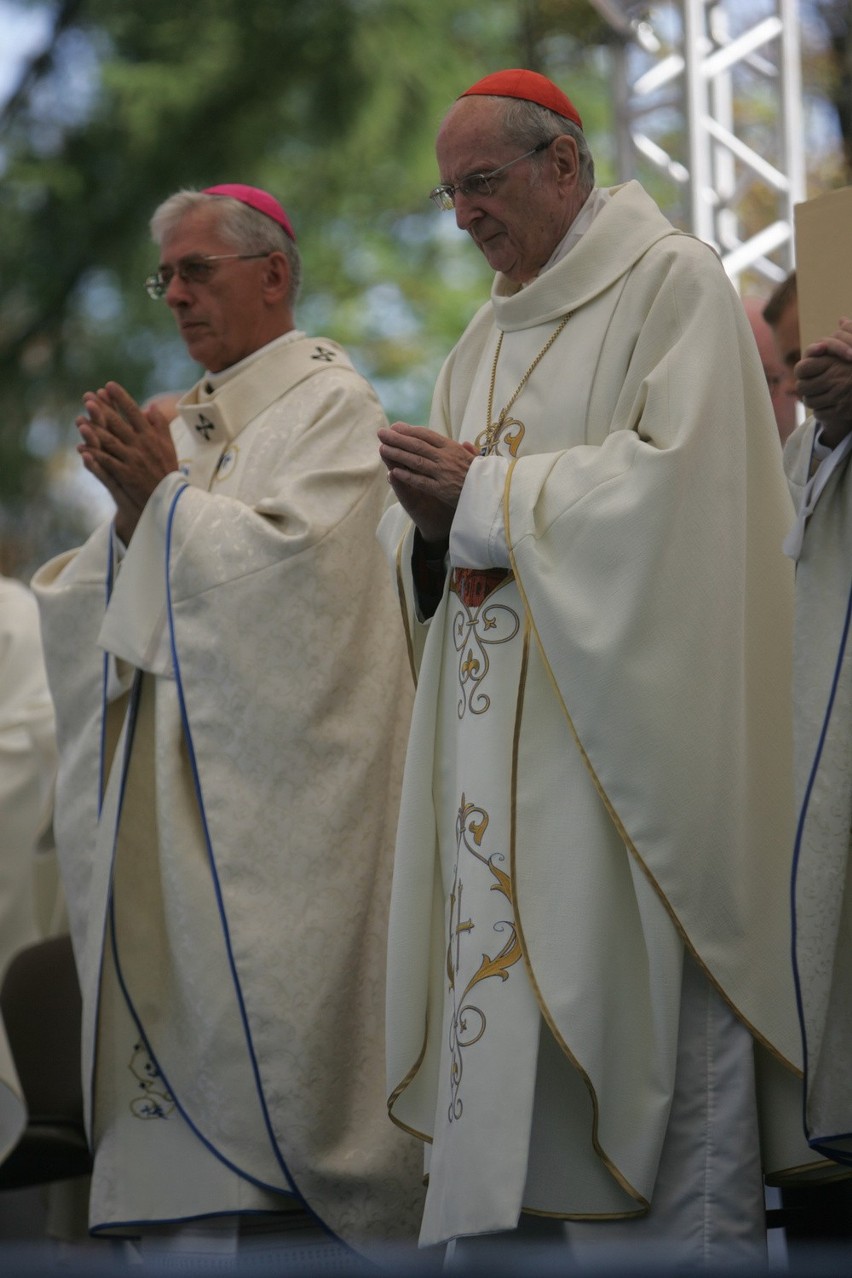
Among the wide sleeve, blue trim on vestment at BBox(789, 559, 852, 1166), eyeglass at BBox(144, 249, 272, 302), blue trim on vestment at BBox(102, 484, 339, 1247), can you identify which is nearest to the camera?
blue trim on vestment at BBox(789, 559, 852, 1166)

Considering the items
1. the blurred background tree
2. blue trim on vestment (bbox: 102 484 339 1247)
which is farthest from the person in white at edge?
the blurred background tree

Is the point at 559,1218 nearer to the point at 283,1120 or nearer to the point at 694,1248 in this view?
the point at 694,1248

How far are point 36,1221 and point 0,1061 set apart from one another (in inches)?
68.4

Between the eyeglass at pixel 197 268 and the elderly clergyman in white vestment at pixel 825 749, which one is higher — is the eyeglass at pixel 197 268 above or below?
above

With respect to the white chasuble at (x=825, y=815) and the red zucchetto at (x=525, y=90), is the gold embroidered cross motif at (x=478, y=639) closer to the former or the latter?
the white chasuble at (x=825, y=815)

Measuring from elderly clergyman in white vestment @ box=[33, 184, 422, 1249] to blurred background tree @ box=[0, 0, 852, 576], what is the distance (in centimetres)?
1035

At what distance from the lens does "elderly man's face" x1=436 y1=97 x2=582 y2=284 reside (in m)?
3.38

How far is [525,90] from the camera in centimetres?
343

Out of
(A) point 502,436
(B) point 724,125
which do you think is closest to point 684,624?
(A) point 502,436

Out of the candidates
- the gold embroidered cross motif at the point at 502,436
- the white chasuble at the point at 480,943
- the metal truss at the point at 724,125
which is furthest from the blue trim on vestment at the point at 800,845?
the metal truss at the point at 724,125

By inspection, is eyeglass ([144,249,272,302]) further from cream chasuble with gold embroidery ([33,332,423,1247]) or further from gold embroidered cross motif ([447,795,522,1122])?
gold embroidered cross motif ([447,795,522,1122])

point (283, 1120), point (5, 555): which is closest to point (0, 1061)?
point (283, 1120)

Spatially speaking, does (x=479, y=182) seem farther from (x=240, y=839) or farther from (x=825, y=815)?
(x=240, y=839)

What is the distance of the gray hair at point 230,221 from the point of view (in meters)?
4.47
